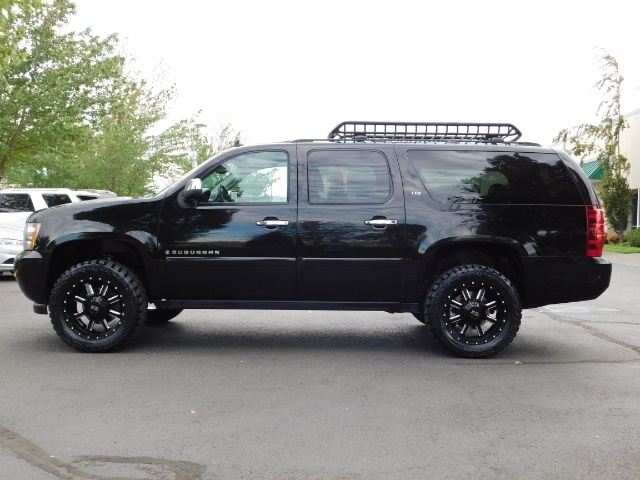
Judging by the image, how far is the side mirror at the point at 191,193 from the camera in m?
7.09

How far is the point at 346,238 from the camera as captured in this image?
23.1 feet

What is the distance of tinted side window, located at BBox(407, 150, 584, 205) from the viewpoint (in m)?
7.11

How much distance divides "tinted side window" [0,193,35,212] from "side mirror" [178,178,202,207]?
938 cm

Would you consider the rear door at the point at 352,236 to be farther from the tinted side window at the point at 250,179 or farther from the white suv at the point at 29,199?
the white suv at the point at 29,199

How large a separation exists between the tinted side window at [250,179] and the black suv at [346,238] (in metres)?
0.01

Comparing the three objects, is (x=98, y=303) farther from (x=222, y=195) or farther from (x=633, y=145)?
(x=633, y=145)

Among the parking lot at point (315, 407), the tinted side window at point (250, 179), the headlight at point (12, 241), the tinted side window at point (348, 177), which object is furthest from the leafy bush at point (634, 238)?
the tinted side window at point (250, 179)

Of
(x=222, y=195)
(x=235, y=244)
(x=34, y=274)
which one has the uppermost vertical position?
(x=222, y=195)

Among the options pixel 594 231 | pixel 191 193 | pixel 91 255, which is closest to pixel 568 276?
pixel 594 231

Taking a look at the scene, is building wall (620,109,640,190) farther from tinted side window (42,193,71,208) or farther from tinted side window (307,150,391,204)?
tinted side window (307,150,391,204)

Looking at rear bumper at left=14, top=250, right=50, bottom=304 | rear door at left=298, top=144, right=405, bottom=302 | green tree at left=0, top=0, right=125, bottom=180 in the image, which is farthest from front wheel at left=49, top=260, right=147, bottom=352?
green tree at left=0, top=0, right=125, bottom=180

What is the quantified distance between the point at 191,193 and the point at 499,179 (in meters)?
2.86

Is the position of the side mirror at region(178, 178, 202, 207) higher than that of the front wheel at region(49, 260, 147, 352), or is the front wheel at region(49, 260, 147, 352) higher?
the side mirror at region(178, 178, 202, 207)

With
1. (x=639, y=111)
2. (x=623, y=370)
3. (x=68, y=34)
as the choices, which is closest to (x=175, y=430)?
(x=623, y=370)
